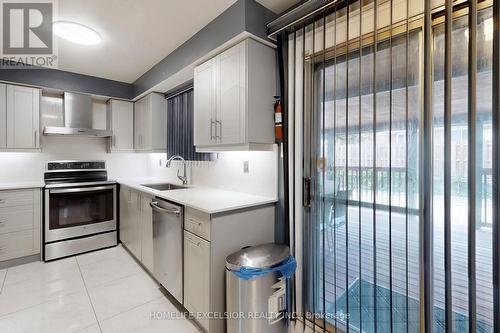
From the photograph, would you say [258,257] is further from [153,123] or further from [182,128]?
[153,123]

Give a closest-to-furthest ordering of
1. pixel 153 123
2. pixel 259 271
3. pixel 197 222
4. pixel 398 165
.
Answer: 1. pixel 398 165
2. pixel 259 271
3. pixel 197 222
4. pixel 153 123

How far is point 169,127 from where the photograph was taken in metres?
3.50

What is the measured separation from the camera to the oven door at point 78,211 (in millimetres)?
3010

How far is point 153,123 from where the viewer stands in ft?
11.3

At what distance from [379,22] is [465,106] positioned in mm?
689

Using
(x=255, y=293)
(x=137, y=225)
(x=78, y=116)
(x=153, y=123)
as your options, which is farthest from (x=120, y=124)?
(x=255, y=293)

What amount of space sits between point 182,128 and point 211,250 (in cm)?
201

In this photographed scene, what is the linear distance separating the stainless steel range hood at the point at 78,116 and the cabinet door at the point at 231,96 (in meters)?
2.47

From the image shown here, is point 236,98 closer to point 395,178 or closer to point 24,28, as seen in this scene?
point 395,178

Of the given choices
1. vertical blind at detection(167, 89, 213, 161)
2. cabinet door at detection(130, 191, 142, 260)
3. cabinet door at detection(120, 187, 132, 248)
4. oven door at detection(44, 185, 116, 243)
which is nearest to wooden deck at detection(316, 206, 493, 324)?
vertical blind at detection(167, 89, 213, 161)

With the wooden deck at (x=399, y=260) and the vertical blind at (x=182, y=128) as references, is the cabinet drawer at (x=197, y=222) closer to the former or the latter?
the wooden deck at (x=399, y=260)

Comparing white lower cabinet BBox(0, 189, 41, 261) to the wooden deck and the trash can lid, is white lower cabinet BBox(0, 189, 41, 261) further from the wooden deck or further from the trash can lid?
the wooden deck

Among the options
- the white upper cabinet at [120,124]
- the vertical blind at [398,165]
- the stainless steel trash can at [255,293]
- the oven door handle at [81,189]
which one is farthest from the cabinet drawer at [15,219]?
the vertical blind at [398,165]

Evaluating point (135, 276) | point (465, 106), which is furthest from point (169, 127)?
point (465, 106)
